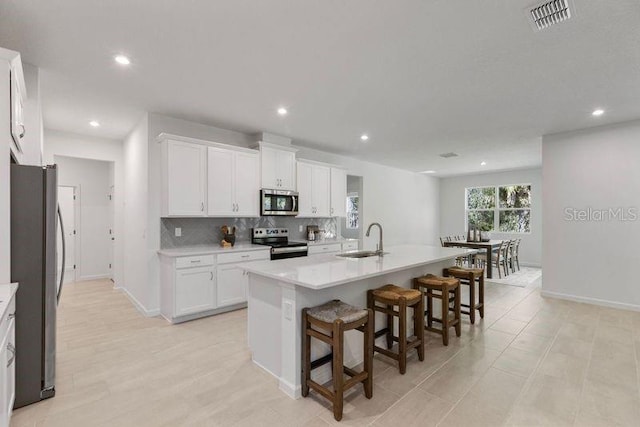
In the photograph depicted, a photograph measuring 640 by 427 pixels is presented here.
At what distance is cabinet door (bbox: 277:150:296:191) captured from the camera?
5090mm

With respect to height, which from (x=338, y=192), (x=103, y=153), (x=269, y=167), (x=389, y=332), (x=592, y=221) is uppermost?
(x=103, y=153)

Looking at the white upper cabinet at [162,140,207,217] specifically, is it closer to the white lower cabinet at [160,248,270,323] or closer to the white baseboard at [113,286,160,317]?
the white lower cabinet at [160,248,270,323]

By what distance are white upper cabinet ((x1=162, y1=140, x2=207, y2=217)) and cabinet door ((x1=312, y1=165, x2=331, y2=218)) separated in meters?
2.17

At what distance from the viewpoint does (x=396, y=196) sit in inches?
336

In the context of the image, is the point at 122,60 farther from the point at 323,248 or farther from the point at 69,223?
the point at 69,223

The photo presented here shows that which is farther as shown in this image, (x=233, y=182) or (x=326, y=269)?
(x=233, y=182)

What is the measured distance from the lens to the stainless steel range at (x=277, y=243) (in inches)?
187

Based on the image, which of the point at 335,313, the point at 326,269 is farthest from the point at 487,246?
the point at 335,313

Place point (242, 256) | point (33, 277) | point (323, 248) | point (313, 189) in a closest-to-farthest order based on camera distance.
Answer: point (33, 277), point (242, 256), point (323, 248), point (313, 189)

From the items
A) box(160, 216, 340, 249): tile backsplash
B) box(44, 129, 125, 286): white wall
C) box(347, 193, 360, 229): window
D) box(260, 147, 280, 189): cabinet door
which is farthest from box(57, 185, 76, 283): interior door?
box(347, 193, 360, 229): window

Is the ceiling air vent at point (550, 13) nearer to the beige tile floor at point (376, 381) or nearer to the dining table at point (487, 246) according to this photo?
the beige tile floor at point (376, 381)

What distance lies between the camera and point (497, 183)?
29.9 ft

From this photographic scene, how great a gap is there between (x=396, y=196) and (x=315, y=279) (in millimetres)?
6812

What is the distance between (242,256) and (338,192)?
269cm
